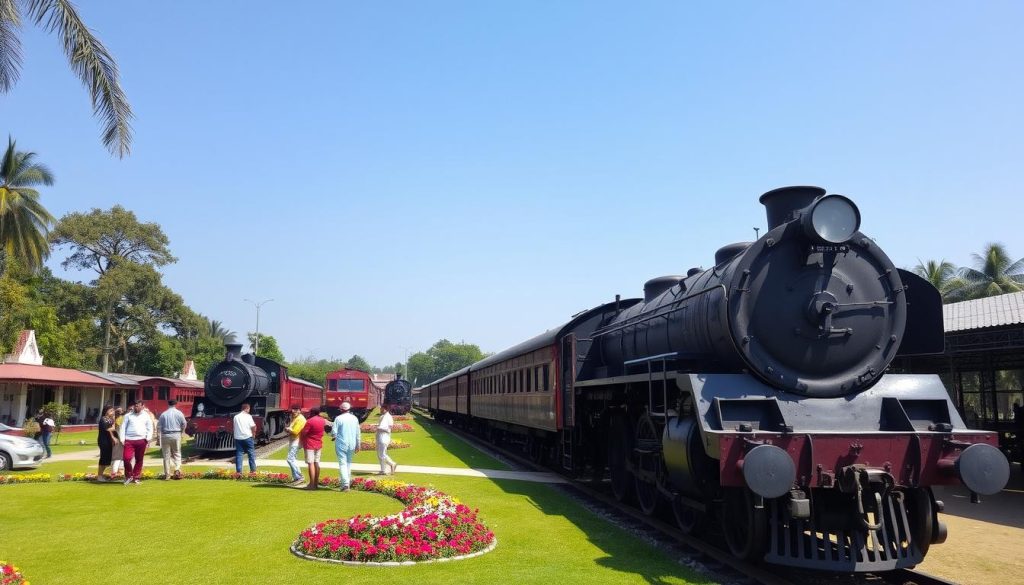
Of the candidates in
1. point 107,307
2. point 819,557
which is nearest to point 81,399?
point 107,307

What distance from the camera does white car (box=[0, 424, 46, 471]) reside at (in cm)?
1686

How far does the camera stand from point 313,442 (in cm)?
1395

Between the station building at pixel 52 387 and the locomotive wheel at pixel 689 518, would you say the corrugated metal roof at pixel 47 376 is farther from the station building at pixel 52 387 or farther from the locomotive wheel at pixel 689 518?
the locomotive wheel at pixel 689 518

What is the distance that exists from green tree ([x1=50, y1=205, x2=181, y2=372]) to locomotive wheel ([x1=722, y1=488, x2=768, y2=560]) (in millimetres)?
55227

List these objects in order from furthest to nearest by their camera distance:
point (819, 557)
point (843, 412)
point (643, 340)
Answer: point (643, 340) → point (843, 412) → point (819, 557)

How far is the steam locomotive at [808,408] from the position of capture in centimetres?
674

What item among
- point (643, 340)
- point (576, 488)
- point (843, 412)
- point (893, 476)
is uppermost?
point (643, 340)

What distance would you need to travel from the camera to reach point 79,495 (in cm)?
1246

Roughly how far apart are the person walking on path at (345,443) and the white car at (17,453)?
28.6ft

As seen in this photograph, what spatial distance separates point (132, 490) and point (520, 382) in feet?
29.4

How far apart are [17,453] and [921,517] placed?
18688 millimetres

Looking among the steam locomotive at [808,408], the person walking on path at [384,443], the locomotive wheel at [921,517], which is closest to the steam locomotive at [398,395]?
the person walking on path at [384,443]

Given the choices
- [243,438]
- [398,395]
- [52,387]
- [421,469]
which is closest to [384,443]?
[421,469]

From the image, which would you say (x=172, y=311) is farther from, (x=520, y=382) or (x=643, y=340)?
(x=643, y=340)
